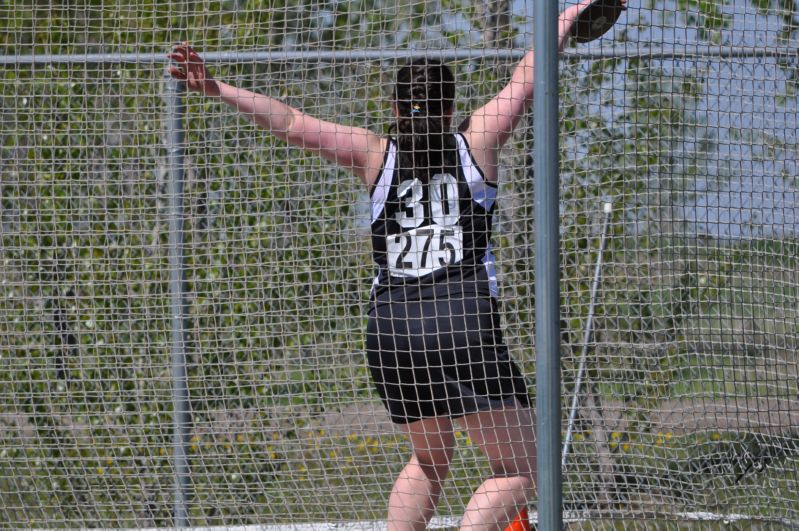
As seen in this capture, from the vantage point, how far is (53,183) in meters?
4.18

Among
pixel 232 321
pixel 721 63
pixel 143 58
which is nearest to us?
pixel 721 63

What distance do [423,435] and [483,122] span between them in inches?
38.7

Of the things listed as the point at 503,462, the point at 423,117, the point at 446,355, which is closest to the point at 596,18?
→ the point at 423,117

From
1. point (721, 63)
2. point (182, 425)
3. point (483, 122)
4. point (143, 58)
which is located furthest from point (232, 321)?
point (721, 63)

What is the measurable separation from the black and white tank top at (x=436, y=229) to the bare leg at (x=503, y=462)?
0.38 metres

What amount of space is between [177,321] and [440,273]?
1.46 metres

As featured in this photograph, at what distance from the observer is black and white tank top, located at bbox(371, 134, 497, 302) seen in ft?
9.76

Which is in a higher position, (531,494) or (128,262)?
(128,262)

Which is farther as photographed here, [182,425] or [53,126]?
[53,126]

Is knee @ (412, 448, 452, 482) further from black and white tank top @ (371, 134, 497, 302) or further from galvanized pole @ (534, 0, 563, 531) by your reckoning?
galvanized pole @ (534, 0, 563, 531)

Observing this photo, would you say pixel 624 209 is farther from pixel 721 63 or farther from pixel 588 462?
pixel 588 462

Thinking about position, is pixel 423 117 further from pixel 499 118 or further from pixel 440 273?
pixel 440 273

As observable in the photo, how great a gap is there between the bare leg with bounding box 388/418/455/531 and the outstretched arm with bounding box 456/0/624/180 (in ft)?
2.75

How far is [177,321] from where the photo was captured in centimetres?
399
